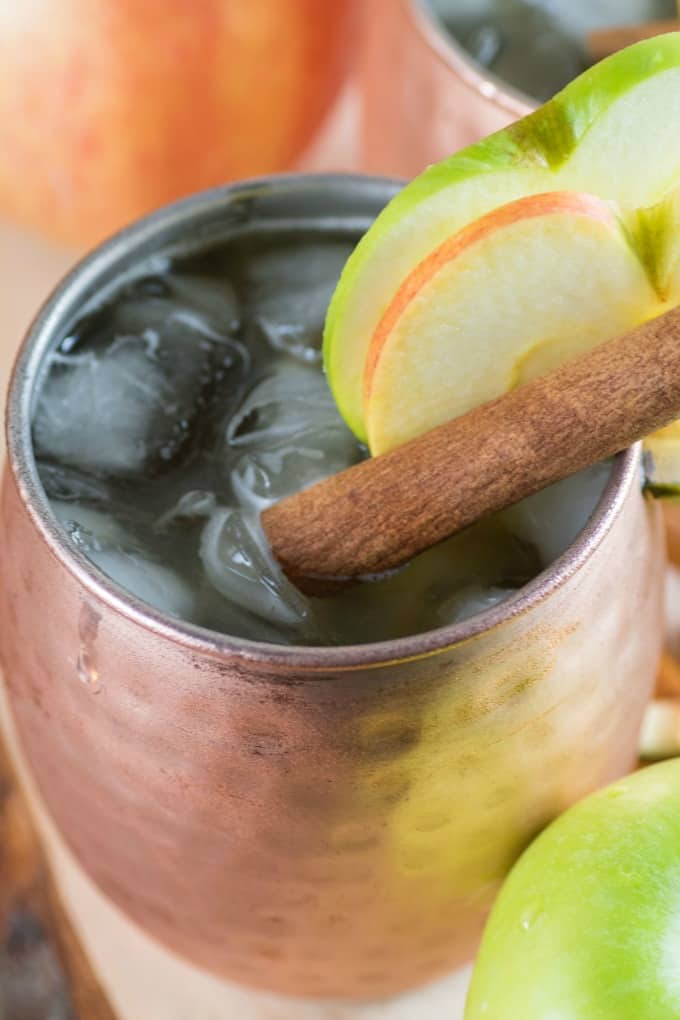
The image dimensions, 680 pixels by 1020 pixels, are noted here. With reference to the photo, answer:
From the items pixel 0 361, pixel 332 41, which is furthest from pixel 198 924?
pixel 332 41

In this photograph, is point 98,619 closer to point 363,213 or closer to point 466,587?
point 466,587

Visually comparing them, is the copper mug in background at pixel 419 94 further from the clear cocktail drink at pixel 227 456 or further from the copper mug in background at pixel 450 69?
the clear cocktail drink at pixel 227 456

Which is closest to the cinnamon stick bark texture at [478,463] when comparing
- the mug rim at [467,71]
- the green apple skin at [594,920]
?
the green apple skin at [594,920]

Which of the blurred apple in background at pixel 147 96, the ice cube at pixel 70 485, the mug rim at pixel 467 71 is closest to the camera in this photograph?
the ice cube at pixel 70 485

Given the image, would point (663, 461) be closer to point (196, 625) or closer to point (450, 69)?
point (196, 625)

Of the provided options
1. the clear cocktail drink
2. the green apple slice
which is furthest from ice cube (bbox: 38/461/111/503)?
the green apple slice
